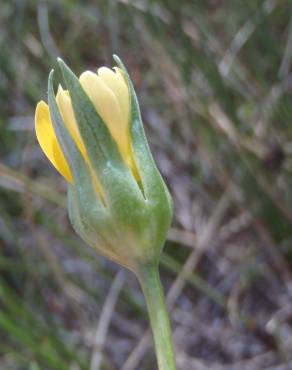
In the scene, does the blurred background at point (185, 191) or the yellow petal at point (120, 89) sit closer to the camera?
the yellow petal at point (120, 89)

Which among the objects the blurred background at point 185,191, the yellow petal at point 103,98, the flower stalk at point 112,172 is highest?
the blurred background at point 185,191

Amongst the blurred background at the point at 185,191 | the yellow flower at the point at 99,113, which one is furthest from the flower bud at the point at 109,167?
the blurred background at the point at 185,191

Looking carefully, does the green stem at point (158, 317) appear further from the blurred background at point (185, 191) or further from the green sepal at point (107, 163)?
the blurred background at point (185, 191)

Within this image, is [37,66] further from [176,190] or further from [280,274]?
[280,274]

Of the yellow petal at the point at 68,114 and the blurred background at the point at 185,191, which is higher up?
the blurred background at the point at 185,191

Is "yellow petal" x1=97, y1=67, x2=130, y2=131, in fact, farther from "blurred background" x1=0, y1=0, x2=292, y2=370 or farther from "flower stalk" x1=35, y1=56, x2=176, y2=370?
"blurred background" x1=0, y1=0, x2=292, y2=370

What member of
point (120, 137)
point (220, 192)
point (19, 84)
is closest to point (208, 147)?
point (220, 192)

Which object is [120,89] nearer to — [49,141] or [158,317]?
[49,141]
